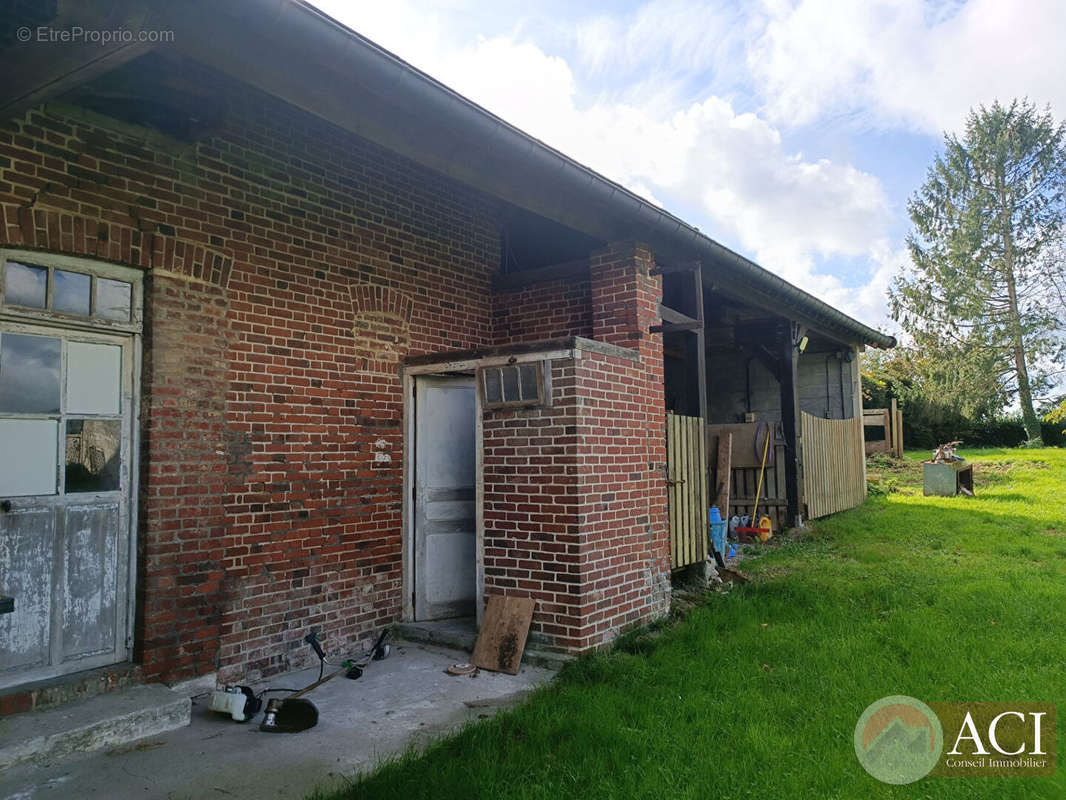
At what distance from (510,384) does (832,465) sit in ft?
28.0

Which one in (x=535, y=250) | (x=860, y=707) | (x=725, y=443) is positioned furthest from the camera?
(x=725, y=443)

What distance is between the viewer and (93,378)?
3.72 meters

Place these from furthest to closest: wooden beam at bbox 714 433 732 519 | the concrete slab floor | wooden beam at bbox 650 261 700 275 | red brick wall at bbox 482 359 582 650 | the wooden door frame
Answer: wooden beam at bbox 714 433 732 519, wooden beam at bbox 650 261 700 275, the wooden door frame, red brick wall at bbox 482 359 582 650, the concrete slab floor

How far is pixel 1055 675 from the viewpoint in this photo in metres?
4.06

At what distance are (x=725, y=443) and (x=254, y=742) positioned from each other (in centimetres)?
739

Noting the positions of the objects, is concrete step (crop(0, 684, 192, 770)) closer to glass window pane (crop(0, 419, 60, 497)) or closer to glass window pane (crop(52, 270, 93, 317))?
glass window pane (crop(0, 419, 60, 497))

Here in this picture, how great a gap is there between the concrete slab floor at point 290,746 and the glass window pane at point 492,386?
190cm

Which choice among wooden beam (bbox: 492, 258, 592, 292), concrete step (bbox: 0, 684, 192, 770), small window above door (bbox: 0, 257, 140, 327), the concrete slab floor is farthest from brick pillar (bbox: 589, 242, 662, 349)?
concrete step (bbox: 0, 684, 192, 770)

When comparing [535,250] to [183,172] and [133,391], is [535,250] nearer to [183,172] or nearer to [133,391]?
[183,172]

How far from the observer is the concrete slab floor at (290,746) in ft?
9.46

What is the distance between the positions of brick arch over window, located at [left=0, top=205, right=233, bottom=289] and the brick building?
0.04 feet

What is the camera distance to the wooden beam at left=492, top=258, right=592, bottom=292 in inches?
246

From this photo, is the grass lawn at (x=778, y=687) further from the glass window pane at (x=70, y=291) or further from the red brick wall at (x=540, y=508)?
the glass window pane at (x=70, y=291)

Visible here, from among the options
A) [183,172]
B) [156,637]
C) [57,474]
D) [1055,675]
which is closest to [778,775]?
[1055,675]
